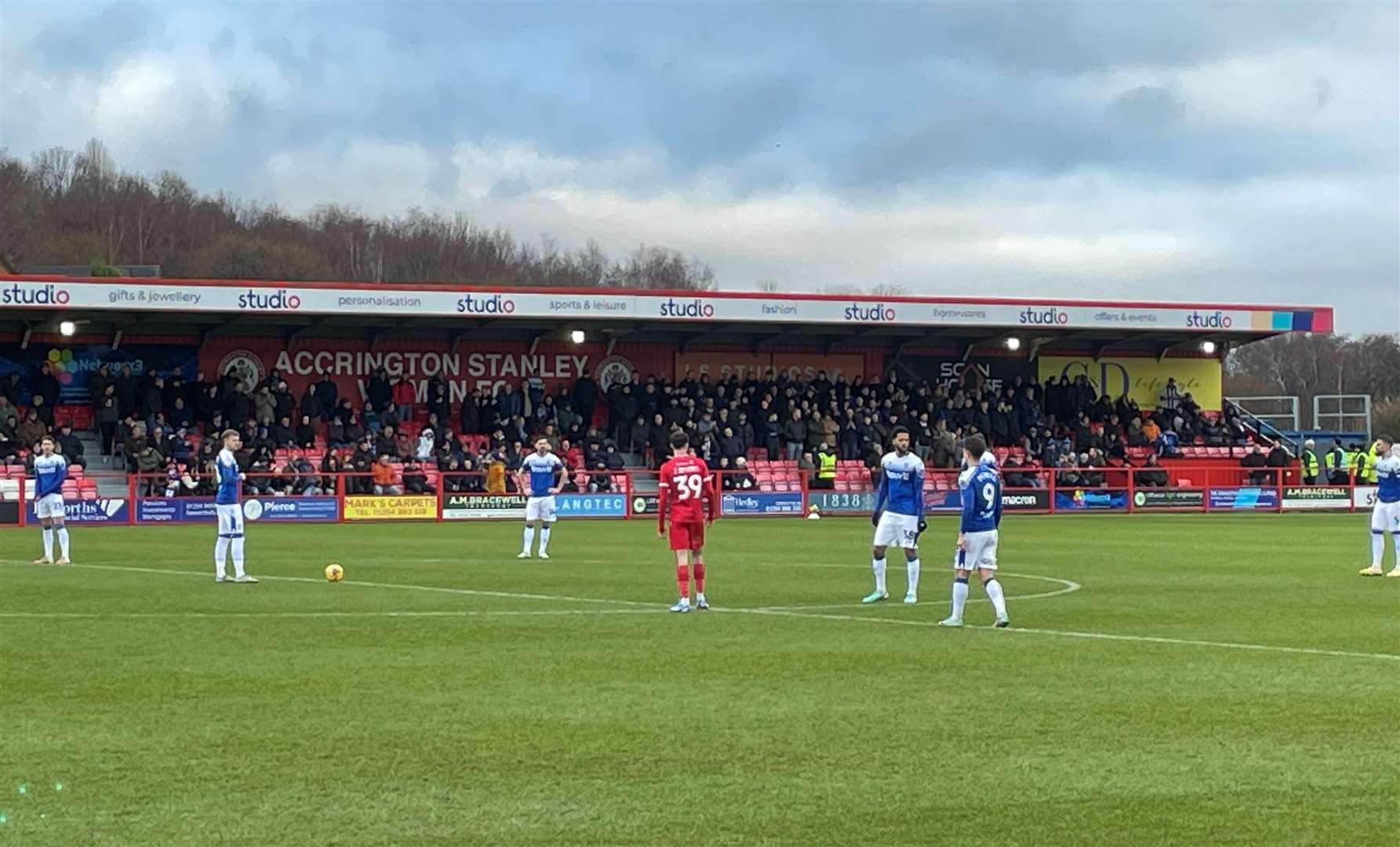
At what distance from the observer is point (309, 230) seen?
391 feet

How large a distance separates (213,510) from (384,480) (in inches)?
171

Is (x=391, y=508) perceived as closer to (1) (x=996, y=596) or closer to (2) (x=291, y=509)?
(2) (x=291, y=509)

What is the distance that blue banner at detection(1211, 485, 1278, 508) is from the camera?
47656 millimetres

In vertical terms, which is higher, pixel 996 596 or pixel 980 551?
pixel 980 551

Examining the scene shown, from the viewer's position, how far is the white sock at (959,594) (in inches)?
632

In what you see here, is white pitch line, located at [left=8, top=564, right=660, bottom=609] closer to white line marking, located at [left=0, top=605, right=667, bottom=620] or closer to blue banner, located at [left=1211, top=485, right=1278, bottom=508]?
white line marking, located at [left=0, top=605, right=667, bottom=620]

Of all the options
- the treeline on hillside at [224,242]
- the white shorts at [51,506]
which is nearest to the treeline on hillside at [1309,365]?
the treeline on hillside at [224,242]

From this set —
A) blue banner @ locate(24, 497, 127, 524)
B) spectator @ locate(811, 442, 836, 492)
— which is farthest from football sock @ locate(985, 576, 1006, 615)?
spectator @ locate(811, 442, 836, 492)

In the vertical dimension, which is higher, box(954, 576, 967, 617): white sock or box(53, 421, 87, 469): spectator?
box(53, 421, 87, 469): spectator

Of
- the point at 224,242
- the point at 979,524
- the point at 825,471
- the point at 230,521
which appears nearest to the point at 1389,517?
the point at 979,524

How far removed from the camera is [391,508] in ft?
139

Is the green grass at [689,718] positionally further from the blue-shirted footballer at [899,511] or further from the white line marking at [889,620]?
the blue-shirted footballer at [899,511]

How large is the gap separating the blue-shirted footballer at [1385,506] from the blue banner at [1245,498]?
2394cm

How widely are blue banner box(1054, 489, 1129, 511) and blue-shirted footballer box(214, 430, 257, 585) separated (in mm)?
29347
